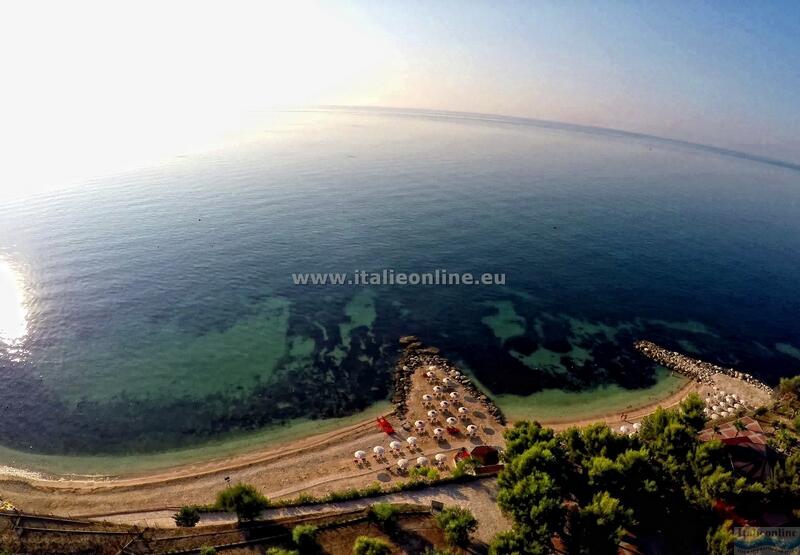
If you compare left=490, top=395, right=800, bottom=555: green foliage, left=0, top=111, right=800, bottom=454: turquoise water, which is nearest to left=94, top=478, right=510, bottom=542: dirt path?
left=490, top=395, right=800, bottom=555: green foliage

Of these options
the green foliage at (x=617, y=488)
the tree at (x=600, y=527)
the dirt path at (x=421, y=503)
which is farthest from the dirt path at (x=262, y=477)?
the tree at (x=600, y=527)

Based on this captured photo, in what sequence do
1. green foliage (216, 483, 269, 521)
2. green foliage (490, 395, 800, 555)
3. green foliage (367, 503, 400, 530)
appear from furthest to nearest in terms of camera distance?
green foliage (367, 503, 400, 530)
green foliage (216, 483, 269, 521)
green foliage (490, 395, 800, 555)

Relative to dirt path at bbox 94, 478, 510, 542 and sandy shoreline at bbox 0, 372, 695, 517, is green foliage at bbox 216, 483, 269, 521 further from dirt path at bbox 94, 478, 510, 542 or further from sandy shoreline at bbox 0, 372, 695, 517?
sandy shoreline at bbox 0, 372, 695, 517

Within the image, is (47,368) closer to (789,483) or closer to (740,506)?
(740,506)

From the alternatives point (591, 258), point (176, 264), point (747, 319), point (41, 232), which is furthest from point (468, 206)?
point (41, 232)

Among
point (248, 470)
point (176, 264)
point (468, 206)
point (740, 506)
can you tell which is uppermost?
point (468, 206)

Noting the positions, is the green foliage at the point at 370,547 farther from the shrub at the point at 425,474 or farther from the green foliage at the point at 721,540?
the green foliage at the point at 721,540
